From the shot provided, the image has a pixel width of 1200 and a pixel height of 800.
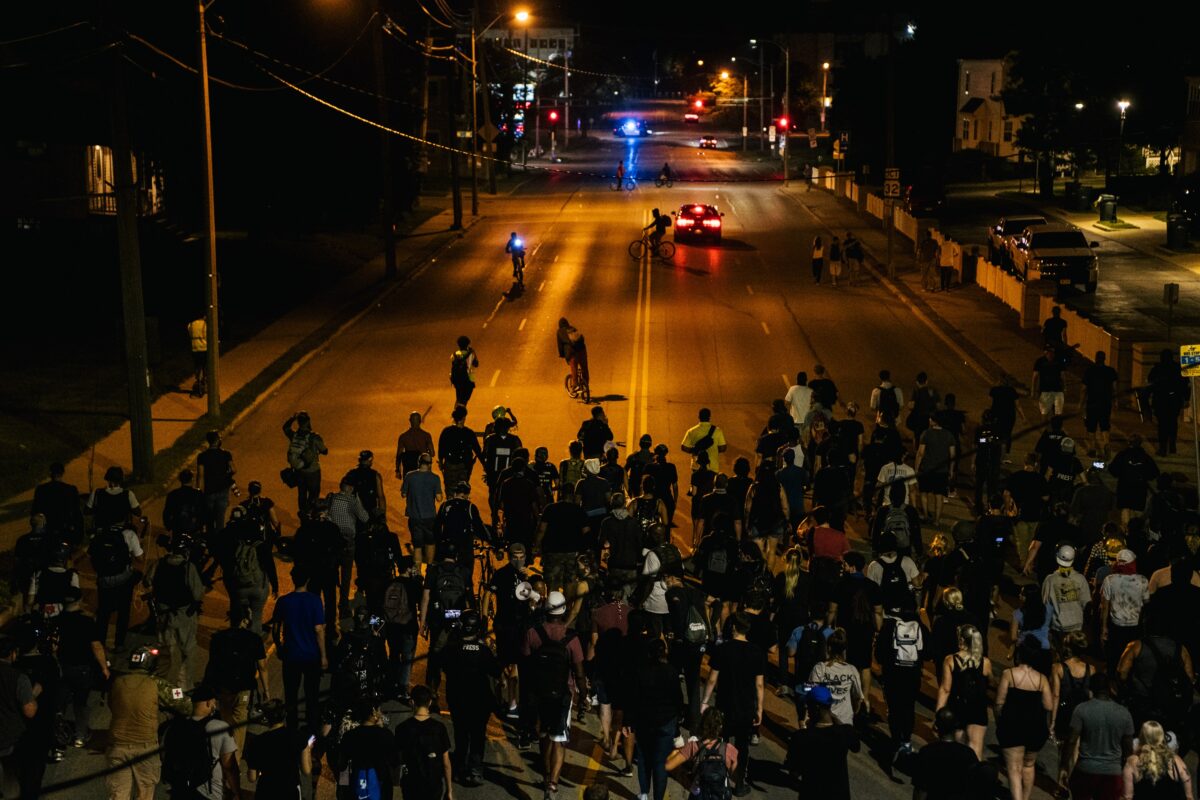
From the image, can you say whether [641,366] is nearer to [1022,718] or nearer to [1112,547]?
[1112,547]

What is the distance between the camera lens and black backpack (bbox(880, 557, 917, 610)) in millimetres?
12742

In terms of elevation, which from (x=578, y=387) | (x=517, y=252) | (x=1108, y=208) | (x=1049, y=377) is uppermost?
(x=1108, y=208)

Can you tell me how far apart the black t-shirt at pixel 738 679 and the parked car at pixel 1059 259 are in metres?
30.6

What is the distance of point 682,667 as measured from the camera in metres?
13.0

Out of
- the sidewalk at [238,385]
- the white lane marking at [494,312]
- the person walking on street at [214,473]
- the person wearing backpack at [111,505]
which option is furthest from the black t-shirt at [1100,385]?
the white lane marking at [494,312]

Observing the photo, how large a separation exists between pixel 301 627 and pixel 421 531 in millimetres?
4155

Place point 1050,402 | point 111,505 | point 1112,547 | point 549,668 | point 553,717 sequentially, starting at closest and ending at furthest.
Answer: point 553,717, point 549,668, point 1112,547, point 111,505, point 1050,402

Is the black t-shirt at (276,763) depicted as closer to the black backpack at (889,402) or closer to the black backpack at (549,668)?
the black backpack at (549,668)

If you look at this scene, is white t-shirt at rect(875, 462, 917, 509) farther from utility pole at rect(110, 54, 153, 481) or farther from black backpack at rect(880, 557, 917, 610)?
utility pole at rect(110, 54, 153, 481)

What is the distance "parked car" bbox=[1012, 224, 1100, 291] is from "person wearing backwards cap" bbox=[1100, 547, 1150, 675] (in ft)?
89.1

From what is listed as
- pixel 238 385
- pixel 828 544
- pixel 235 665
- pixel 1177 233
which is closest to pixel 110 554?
pixel 235 665

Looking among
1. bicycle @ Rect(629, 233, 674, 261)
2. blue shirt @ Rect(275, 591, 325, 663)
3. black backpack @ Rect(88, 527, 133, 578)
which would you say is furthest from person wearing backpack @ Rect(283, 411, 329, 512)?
bicycle @ Rect(629, 233, 674, 261)

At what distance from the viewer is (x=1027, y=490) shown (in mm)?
16719

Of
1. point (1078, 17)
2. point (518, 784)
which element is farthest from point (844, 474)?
point (1078, 17)
